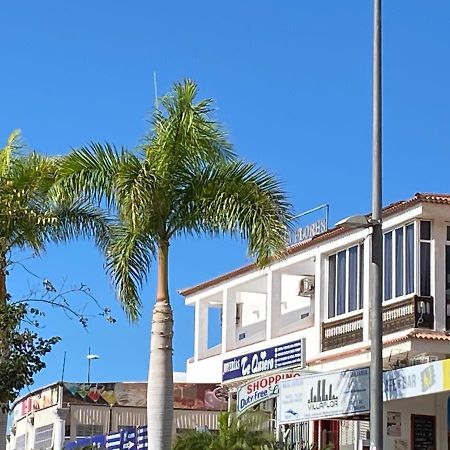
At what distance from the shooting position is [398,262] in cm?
2880

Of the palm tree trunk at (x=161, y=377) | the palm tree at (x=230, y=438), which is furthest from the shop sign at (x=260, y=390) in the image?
the palm tree trunk at (x=161, y=377)

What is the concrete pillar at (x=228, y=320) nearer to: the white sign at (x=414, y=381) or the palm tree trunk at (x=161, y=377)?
the white sign at (x=414, y=381)

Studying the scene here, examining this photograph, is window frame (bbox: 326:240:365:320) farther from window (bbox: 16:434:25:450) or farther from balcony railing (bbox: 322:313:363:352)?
window (bbox: 16:434:25:450)

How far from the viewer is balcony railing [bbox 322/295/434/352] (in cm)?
2795

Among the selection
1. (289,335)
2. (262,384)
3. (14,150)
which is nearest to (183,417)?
(289,335)

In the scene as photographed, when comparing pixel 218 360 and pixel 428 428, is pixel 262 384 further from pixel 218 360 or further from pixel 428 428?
pixel 218 360

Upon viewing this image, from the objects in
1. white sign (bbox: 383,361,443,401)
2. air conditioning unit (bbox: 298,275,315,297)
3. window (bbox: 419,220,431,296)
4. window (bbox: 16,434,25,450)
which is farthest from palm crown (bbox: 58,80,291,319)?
window (bbox: 16,434,25,450)

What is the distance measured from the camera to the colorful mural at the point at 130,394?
38.8 metres

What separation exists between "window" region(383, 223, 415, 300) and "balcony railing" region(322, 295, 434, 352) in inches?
12.7

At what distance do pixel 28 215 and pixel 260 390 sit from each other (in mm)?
10200

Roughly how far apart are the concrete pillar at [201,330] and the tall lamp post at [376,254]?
22.2 m

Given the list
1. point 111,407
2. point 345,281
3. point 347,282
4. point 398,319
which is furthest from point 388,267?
point 111,407

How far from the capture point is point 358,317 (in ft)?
99.8

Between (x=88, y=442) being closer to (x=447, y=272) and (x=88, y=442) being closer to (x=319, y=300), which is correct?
(x=319, y=300)
